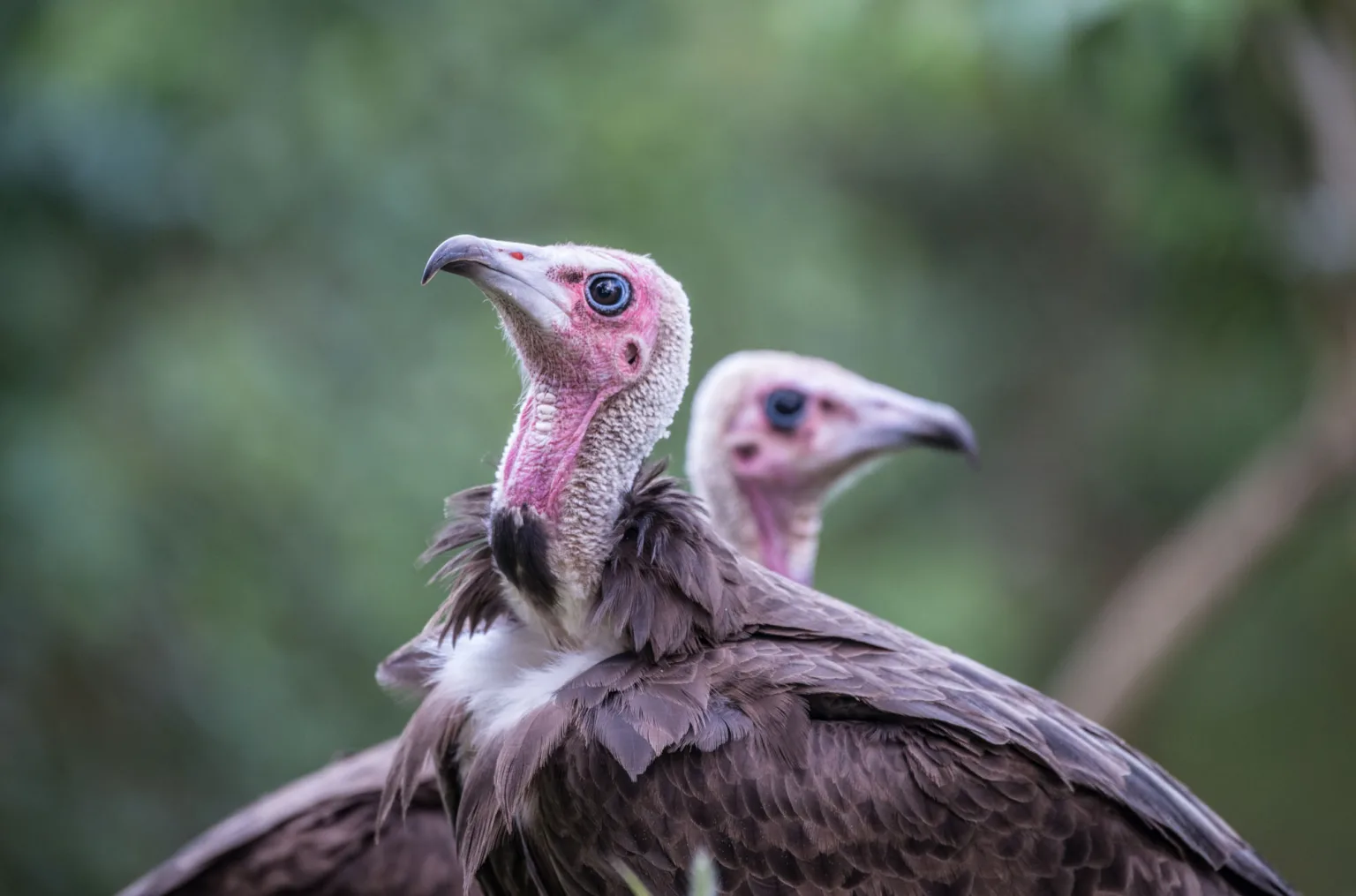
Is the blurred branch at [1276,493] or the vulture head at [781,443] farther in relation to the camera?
the blurred branch at [1276,493]

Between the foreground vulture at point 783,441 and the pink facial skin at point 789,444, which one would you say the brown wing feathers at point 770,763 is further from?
the pink facial skin at point 789,444

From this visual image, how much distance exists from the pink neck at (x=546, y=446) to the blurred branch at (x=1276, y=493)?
6.02 metres

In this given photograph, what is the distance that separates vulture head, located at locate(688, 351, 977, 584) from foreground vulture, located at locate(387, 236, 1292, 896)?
1464mm

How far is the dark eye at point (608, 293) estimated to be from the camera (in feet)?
11.7

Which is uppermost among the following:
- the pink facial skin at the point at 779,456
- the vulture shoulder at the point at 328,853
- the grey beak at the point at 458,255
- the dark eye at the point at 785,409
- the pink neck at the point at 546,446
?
the grey beak at the point at 458,255

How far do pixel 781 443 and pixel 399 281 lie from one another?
15.1 ft

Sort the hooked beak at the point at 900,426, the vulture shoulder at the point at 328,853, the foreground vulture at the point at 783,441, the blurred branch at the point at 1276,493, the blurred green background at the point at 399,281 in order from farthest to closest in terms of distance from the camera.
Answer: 1. the blurred branch at the point at 1276,493
2. the blurred green background at the point at 399,281
3. the foreground vulture at the point at 783,441
4. the hooked beak at the point at 900,426
5. the vulture shoulder at the point at 328,853

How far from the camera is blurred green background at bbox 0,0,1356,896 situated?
7363mm

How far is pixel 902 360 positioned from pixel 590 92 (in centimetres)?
400

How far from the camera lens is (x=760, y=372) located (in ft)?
17.6

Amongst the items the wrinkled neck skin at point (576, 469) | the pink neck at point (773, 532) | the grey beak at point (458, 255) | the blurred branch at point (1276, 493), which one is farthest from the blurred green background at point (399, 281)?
the grey beak at point (458, 255)

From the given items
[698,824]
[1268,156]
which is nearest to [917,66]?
[1268,156]

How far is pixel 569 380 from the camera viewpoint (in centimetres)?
358

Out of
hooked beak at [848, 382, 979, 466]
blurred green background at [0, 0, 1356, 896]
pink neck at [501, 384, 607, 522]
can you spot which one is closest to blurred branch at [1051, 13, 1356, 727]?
blurred green background at [0, 0, 1356, 896]
